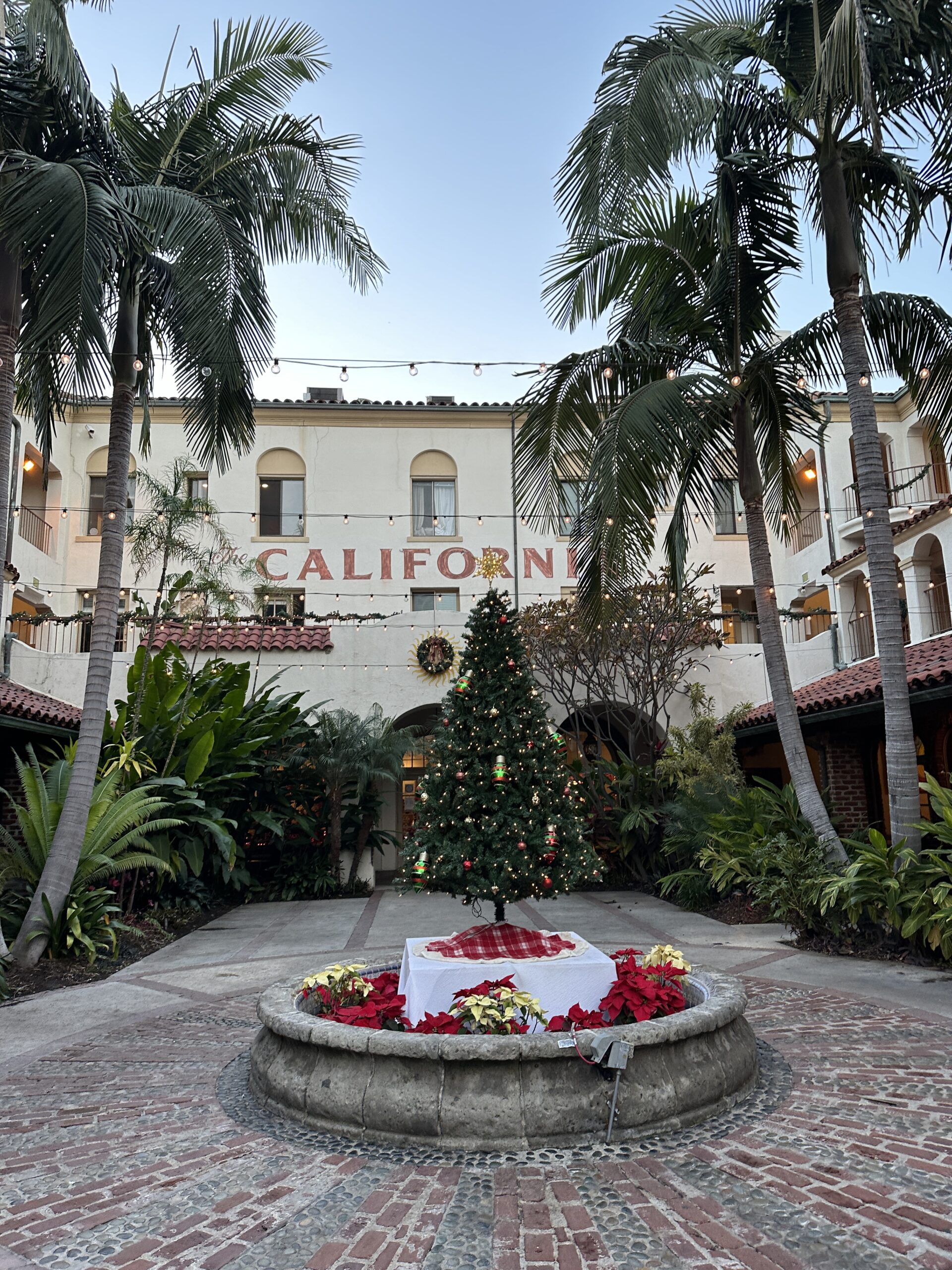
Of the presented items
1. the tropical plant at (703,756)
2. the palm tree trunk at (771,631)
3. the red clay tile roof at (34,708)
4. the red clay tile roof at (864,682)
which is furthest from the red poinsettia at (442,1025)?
the tropical plant at (703,756)

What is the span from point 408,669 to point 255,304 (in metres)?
9.03

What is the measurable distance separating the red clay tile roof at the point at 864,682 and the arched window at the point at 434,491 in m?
8.84

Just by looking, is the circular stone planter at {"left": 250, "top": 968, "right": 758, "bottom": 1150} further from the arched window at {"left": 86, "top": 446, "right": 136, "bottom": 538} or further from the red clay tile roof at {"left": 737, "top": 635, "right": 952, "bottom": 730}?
the arched window at {"left": 86, "top": 446, "right": 136, "bottom": 538}

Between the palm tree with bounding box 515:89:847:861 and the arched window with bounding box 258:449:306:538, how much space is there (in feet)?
39.0

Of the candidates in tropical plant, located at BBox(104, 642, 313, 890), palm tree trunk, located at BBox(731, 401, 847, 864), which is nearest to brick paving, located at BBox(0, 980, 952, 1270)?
palm tree trunk, located at BBox(731, 401, 847, 864)

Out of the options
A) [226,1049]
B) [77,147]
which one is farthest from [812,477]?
[226,1049]

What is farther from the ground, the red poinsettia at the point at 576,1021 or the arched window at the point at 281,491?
the arched window at the point at 281,491

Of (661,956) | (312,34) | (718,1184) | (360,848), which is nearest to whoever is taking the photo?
(718,1184)

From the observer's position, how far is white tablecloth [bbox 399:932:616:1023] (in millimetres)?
5016

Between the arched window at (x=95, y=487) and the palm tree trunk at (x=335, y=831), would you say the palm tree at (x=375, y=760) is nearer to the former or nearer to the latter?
the palm tree trunk at (x=335, y=831)

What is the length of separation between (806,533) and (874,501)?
1248cm

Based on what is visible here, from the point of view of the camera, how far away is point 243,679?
13.8 m

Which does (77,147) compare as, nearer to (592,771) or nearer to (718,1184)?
(718,1184)

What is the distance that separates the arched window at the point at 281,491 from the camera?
2048 cm
